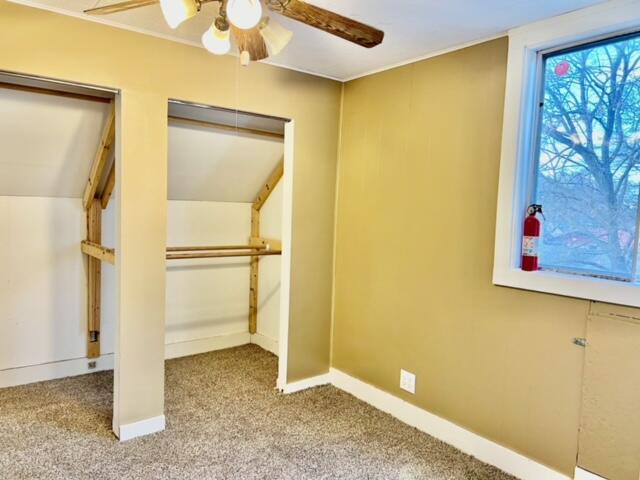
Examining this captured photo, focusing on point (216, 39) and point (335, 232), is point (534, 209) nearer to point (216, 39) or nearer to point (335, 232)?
point (335, 232)

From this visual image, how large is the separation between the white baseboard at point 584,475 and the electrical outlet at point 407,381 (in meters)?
0.89

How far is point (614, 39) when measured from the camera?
1.89 metres

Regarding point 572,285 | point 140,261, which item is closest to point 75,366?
point 140,261

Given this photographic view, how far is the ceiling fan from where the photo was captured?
1256 mm

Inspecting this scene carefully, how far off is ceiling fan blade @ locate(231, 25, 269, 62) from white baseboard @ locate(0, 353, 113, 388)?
8.54 feet

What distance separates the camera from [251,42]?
1649 mm

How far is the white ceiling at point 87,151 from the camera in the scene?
2.51m

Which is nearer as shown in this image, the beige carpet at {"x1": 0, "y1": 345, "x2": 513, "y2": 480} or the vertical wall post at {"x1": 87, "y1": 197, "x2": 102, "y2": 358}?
the beige carpet at {"x1": 0, "y1": 345, "x2": 513, "y2": 480}

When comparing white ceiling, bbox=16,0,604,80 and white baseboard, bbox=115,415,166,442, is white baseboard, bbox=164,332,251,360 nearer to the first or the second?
white baseboard, bbox=115,415,166,442

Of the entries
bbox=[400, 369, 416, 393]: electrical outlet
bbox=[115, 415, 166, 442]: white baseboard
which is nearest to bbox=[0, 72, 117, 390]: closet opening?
bbox=[115, 415, 166, 442]: white baseboard

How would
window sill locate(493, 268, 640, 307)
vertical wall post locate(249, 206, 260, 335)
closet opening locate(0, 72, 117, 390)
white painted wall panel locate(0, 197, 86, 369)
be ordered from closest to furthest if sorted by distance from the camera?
window sill locate(493, 268, 640, 307), closet opening locate(0, 72, 117, 390), white painted wall panel locate(0, 197, 86, 369), vertical wall post locate(249, 206, 260, 335)

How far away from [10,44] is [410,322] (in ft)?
7.83

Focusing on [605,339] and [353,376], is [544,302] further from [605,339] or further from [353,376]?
[353,376]

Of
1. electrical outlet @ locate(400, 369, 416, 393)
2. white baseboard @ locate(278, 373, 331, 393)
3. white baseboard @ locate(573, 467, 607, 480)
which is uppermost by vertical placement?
electrical outlet @ locate(400, 369, 416, 393)
